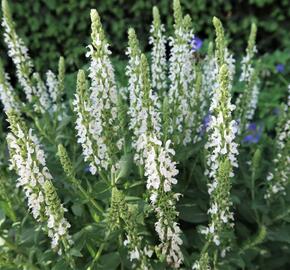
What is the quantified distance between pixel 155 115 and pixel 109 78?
0.32 metres

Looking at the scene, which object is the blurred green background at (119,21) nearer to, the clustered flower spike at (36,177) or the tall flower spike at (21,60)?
the tall flower spike at (21,60)

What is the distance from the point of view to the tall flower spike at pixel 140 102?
2809mm

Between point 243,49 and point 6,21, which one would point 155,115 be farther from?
point 243,49

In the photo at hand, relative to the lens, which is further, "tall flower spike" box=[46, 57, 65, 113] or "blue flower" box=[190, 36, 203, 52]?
"tall flower spike" box=[46, 57, 65, 113]

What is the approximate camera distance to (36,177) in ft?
8.84

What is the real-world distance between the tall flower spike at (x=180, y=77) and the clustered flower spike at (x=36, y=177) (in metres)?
0.91

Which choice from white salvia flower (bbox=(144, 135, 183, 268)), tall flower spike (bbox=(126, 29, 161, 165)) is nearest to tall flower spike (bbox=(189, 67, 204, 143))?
tall flower spike (bbox=(126, 29, 161, 165))

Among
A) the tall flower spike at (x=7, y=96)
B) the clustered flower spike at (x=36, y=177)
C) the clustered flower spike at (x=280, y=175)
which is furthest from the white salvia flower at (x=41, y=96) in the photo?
the clustered flower spike at (x=280, y=175)

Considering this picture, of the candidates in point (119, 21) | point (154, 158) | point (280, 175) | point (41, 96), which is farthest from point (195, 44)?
point (154, 158)

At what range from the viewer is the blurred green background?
22.7 feet

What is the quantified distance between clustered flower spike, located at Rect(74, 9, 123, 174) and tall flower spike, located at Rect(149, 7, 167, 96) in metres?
0.55

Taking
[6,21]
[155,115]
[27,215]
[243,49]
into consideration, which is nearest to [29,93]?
[6,21]

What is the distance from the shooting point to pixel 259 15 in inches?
282

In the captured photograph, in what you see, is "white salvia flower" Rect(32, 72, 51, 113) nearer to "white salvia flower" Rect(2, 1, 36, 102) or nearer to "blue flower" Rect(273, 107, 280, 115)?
"white salvia flower" Rect(2, 1, 36, 102)
